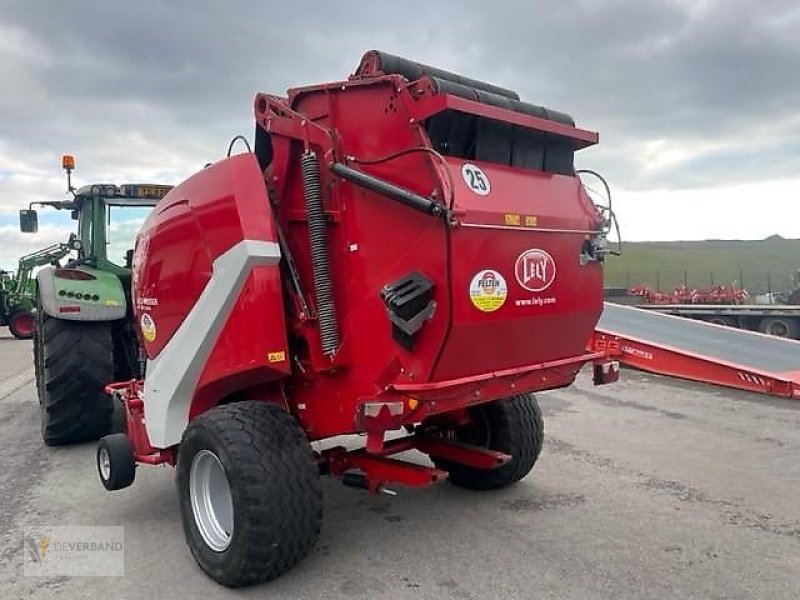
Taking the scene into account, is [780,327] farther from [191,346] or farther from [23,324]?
[23,324]

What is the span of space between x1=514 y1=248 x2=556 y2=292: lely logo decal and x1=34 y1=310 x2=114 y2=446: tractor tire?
4130 millimetres

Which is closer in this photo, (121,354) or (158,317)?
(158,317)

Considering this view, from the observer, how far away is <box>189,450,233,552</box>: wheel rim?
147 inches

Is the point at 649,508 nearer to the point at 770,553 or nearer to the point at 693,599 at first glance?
the point at 770,553

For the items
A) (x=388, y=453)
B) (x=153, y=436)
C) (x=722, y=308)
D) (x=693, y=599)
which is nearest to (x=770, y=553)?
(x=693, y=599)

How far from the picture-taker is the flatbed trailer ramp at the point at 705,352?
6672mm

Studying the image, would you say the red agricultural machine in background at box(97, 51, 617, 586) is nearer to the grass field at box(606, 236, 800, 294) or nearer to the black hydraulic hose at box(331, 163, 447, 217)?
the black hydraulic hose at box(331, 163, 447, 217)

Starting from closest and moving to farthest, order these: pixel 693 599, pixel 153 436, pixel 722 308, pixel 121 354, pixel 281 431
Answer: pixel 693 599 → pixel 281 431 → pixel 153 436 → pixel 121 354 → pixel 722 308

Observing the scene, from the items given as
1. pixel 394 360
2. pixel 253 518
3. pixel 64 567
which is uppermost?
pixel 394 360

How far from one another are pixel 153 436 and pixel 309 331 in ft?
4.40

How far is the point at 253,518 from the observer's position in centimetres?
333

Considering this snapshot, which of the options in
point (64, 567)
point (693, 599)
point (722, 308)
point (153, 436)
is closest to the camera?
point (693, 599)

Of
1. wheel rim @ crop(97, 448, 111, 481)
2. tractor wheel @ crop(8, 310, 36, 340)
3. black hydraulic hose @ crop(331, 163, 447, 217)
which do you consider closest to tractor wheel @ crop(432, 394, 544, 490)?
black hydraulic hose @ crop(331, 163, 447, 217)

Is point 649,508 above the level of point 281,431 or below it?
below
